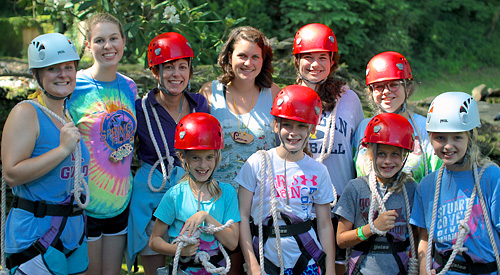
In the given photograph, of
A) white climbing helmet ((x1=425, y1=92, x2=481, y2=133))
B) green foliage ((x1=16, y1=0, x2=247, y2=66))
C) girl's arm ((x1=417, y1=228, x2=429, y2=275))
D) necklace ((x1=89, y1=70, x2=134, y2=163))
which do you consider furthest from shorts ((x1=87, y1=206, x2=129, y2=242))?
white climbing helmet ((x1=425, y1=92, x2=481, y2=133))

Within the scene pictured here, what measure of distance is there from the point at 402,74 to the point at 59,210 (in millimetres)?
2824

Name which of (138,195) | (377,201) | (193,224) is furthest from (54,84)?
(377,201)

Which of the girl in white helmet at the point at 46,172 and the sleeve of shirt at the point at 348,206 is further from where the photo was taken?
the sleeve of shirt at the point at 348,206

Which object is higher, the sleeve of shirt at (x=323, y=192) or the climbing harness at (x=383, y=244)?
the sleeve of shirt at (x=323, y=192)

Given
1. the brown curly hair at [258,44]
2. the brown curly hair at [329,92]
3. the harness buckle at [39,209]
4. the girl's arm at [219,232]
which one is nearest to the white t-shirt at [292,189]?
the girl's arm at [219,232]

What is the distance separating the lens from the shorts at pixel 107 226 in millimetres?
3912

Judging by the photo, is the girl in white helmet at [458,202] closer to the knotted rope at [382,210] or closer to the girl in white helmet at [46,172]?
the knotted rope at [382,210]

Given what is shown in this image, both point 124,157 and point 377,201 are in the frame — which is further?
Result: point 124,157

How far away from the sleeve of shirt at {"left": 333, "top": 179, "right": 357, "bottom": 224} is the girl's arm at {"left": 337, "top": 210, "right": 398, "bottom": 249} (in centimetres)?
5

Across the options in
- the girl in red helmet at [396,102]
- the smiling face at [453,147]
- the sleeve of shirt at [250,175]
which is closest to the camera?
the smiling face at [453,147]

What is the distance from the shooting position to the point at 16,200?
3.35 metres

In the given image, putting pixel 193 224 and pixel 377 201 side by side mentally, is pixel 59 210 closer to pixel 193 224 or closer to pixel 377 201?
pixel 193 224

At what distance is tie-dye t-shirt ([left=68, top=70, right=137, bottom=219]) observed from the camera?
3.85m

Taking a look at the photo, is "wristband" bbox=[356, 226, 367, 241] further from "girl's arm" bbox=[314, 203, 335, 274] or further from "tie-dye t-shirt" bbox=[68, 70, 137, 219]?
"tie-dye t-shirt" bbox=[68, 70, 137, 219]
